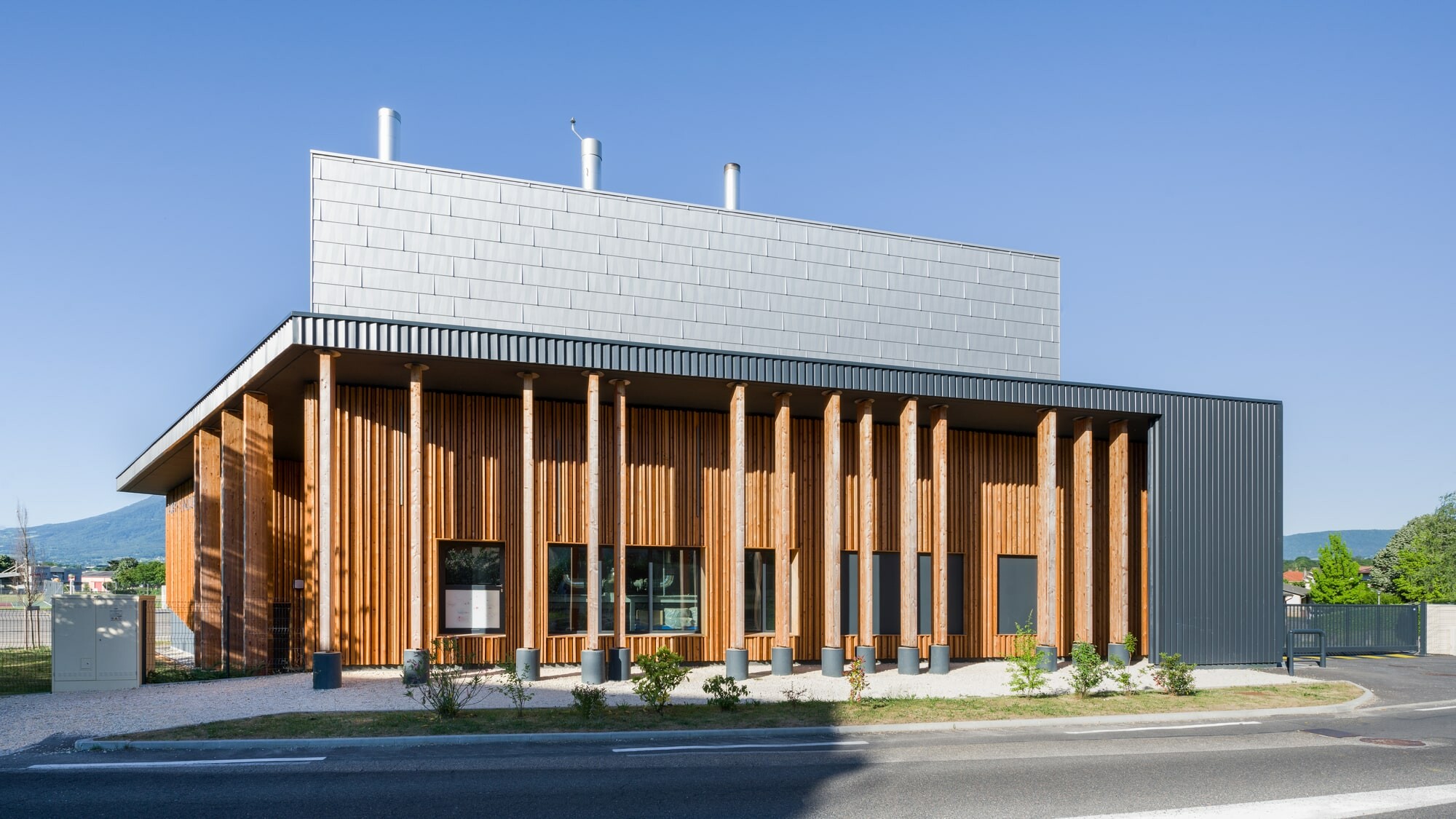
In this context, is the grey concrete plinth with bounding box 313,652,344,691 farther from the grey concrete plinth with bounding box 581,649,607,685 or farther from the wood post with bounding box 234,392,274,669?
the grey concrete plinth with bounding box 581,649,607,685

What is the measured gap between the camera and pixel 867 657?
→ 2092 centimetres

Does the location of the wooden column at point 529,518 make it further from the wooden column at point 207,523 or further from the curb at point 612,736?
the wooden column at point 207,523

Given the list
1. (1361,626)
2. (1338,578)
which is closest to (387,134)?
(1361,626)

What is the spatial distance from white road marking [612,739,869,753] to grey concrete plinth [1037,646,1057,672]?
886 cm

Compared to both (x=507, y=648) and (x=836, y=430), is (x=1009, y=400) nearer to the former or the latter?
(x=836, y=430)

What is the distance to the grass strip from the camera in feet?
44.9

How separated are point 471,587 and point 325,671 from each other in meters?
4.32

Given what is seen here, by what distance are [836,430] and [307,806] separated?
13.5 metres

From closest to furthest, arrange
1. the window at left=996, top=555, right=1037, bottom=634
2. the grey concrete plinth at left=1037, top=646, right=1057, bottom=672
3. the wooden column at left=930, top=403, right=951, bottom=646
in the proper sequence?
the grey concrete plinth at left=1037, top=646, right=1057, bottom=672
the wooden column at left=930, top=403, right=951, bottom=646
the window at left=996, top=555, right=1037, bottom=634

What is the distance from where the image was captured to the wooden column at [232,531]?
21.6 metres

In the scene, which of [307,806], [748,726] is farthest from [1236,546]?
[307,806]

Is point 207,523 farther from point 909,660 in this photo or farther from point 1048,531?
point 1048,531

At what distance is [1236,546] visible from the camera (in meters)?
24.4

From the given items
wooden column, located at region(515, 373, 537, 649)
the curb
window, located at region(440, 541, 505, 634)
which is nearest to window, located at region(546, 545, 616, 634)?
window, located at region(440, 541, 505, 634)
